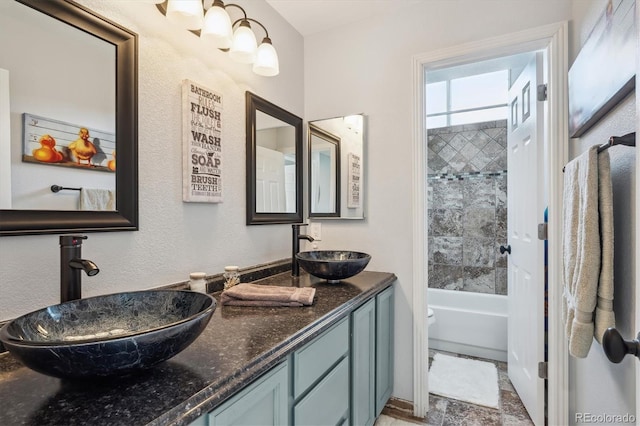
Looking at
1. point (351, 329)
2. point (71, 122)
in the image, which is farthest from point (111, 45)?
point (351, 329)

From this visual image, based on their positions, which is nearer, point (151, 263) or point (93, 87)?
point (93, 87)

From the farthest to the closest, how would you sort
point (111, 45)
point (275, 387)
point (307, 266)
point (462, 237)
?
point (462, 237) → point (307, 266) → point (111, 45) → point (275, 387)

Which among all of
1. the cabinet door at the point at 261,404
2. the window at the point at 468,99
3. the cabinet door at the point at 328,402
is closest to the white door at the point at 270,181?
the cabinet door at the point at 328,402

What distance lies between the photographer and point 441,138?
12.0ft

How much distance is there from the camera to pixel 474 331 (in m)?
2.81

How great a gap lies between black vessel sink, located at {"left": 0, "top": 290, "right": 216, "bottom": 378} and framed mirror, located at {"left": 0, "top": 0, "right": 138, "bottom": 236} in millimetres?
289

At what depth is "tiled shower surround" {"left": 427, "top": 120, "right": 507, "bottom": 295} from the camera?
3.35 metres

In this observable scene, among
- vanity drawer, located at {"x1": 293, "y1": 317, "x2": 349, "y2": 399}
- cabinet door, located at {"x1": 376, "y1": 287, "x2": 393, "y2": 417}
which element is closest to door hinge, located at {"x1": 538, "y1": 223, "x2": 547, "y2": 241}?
cabinet door, located at {"x1": 376, "y1": 287, "x2": 393, "y2": 417}

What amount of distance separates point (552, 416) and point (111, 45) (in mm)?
2618

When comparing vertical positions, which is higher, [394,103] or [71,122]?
[394,103]

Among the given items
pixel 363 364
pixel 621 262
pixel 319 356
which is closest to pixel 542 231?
pixel 621 262

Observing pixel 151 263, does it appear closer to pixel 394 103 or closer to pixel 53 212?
pixel 53 212

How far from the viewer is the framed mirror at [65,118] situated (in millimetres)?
947

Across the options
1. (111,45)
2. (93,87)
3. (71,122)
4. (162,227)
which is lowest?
(162,227)
